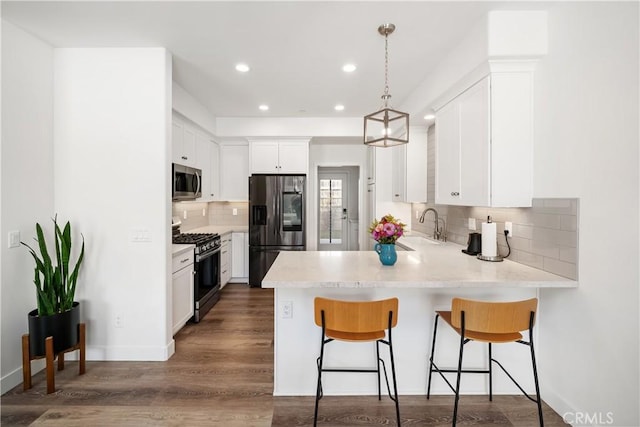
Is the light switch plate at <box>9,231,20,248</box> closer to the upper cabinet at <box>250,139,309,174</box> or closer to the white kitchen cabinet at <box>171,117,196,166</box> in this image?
the white kitchen cabinet at <box>171,117,196,166</box>

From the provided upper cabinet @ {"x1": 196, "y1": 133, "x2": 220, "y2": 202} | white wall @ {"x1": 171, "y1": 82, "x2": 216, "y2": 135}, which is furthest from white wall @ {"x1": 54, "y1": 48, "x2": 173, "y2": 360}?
upper cabinet @ {"x1": 196, "y1": 133, "x2": 220, "y2": 202}

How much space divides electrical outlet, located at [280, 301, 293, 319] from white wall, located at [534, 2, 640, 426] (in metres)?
1.76

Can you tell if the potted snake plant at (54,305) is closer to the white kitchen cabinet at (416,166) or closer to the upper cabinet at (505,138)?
the upper cabinet at (505,138)

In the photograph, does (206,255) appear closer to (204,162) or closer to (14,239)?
(204,162)

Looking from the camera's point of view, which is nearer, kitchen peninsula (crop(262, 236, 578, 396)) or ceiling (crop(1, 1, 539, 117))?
ceiling (crop(1, 1, 539, 117))

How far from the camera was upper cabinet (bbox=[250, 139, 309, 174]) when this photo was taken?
4.93 m

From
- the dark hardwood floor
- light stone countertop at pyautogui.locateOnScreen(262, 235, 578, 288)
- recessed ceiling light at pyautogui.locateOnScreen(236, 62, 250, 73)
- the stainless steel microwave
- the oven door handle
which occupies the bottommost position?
the dark hardwood floor

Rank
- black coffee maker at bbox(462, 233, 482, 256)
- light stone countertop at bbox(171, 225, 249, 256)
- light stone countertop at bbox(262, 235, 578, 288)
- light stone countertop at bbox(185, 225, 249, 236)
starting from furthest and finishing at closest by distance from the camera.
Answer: light stone countertop at bbox(185, 225, 249, 236) < light stone countertop at bbox(171, 225, 249, 256) < black coffee maker at bbox(462, 233, 482, 256) < light stone countertop at bbox(262, 235, 578, 288)

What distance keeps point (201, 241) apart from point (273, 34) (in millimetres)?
2361

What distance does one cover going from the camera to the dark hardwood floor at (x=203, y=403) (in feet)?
6.38

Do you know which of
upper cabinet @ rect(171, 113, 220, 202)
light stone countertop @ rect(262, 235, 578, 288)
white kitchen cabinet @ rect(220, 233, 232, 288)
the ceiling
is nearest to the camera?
light stone countertop @ rect(262, 235, 578, 288)

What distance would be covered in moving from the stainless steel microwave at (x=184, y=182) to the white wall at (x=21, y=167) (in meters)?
0.98

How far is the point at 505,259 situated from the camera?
8.18ft

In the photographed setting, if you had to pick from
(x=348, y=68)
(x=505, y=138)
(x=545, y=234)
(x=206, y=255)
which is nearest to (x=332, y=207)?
Answer: (x=206, y=255)
